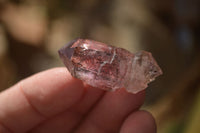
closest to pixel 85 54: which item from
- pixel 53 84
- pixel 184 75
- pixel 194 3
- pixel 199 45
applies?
pixel 53 84

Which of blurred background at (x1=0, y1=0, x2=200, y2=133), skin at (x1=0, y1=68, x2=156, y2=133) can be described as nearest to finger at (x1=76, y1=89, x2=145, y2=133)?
skin at (x1=0, y1=68, x2=156, y2=133)

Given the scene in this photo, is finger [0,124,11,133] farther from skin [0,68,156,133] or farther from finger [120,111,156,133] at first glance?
finger [120,111,156,133]

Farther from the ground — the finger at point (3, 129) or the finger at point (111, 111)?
the finger at point (111, 111)

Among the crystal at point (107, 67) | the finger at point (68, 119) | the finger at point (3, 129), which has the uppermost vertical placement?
the crystal at point (107, 67)

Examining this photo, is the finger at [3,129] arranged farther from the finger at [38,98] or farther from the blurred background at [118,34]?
the blurred background at [118,34]

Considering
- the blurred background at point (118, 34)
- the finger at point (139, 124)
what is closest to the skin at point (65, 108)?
the finger at point (139, 124)

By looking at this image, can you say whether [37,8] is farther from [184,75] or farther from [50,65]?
[184,75]

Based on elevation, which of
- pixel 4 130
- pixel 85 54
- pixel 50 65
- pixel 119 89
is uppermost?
pixel 85 54

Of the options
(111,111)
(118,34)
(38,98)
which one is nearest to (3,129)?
(38,98)
